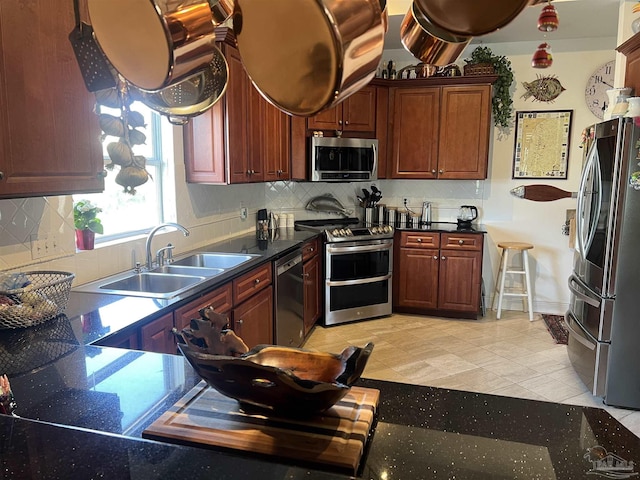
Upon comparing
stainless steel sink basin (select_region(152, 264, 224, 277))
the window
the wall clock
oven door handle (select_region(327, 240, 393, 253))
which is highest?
the wall clock

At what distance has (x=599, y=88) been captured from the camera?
470 centimetres

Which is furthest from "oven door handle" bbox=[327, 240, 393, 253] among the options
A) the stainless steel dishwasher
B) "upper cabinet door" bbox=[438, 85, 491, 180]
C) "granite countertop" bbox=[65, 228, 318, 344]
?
"granite countertop" bbox=[65, 228, 318, 344]

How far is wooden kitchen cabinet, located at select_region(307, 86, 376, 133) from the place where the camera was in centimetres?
462

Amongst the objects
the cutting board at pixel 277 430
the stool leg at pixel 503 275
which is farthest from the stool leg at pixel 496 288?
the cutting board at pixel 277 430

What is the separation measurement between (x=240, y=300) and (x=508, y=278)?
340 cm

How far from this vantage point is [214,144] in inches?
134

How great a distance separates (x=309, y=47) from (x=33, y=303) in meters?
1.65

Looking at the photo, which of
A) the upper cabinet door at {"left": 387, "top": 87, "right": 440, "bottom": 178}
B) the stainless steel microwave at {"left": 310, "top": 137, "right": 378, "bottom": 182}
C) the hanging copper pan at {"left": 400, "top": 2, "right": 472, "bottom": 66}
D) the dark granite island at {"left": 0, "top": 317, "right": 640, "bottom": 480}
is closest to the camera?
the dark granite island at {"left": 0, "top": 317, "right": 640, "bottom": 480}

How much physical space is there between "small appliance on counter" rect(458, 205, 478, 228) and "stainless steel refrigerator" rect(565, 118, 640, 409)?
65.2 inches

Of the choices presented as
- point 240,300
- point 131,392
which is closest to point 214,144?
point 240,300

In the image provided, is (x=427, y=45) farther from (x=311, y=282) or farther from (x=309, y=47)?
(x=311, y=282)

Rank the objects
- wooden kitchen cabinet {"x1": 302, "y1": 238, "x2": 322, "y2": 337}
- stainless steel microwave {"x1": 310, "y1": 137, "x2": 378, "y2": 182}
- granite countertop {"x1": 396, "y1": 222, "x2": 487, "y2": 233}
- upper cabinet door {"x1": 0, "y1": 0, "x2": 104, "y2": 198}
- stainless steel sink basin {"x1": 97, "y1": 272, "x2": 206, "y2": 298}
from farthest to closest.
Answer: granite countertop {"x1": 396, "y1": 222, "x2": 487, "y2": 233} → stainless steel microwave {"x1": 310, "y1": 137, "x2": 378, "y2": 182} → wooden kitchen cabinet {"x1": 302, "y1": 238, "x2": 322, "y2": 337} → stainless steel sink basin {"x1": 97, "y1": 272, "x2": 206, "y2": 298} → upper cabinet door {"x1": 0, "y1": 0, "x2": 104, "y2": 198}

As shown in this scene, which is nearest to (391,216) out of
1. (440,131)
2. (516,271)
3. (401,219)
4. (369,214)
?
(401,219)

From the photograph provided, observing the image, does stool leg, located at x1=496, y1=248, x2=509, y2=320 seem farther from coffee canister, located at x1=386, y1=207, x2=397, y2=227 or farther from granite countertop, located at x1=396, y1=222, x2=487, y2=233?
coffee canister, located at x1=386, y1=207, x2=397, y2=227
